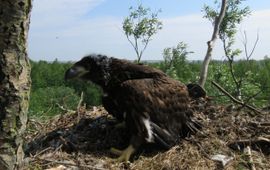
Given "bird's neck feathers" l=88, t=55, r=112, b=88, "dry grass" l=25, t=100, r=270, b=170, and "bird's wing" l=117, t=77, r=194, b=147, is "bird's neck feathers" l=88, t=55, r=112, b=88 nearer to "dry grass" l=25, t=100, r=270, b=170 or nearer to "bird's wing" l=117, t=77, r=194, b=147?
"bird's wing" l=117, t=77, r=194, b=147

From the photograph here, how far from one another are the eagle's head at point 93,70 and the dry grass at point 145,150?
709 millimetres

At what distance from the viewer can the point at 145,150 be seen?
19.0 ft

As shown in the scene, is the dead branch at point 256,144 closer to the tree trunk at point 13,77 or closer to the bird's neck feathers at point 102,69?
the bird's neck feathers at point 102,69

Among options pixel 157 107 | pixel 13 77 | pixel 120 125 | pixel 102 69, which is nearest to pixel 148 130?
pixel 157 107

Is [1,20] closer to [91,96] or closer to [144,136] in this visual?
[144,136]

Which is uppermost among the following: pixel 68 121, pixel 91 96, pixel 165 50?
pixel 165 50

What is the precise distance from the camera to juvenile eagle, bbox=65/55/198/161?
5.55 meters

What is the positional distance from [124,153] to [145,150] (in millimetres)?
358

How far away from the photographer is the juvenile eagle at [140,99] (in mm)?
5551

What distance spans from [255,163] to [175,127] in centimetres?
104

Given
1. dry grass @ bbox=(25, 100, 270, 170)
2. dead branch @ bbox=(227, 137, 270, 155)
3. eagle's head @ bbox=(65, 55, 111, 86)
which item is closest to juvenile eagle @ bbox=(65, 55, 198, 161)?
eagle's head @ bbox=(65, 55, 111, 86)

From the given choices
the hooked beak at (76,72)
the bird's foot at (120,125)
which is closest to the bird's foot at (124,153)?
the bird's foot at (120,125)

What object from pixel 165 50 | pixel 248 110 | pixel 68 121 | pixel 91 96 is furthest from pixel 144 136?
pixel 91 96

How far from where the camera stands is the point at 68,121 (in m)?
6.89
